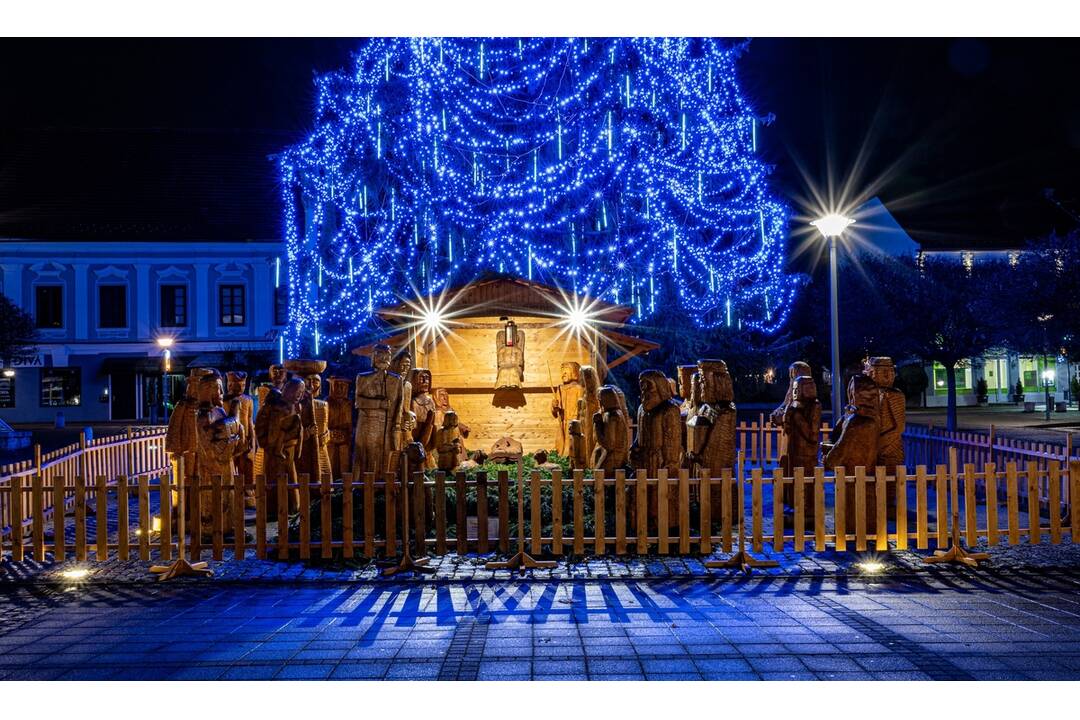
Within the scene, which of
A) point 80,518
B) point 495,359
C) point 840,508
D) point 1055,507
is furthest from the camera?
point 495,359

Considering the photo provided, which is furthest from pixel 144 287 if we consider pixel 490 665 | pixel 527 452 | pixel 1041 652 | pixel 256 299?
pixel 1041 652

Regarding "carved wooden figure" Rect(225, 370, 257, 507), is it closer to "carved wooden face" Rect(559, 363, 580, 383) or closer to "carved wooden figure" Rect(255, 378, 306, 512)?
"carved wooden figure" Rect(255, 378, 306, 512)

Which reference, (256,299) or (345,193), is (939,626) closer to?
(345,193)

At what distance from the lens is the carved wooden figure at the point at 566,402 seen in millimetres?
13969

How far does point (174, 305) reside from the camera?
1277 inches

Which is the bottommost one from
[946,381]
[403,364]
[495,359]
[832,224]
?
[946,381]

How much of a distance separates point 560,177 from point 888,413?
12.9 metres

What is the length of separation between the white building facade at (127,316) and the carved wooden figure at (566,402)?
20.5 m

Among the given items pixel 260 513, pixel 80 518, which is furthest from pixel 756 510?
→ pixel 80 518

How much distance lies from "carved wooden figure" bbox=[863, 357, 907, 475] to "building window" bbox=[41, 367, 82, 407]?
111ft

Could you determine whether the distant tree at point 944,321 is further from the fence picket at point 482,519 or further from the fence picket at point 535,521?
the fence picket at point 482,519

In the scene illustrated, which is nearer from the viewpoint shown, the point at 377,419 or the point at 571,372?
the point at 377,419

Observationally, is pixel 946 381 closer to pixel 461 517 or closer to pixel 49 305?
pixel 461 517

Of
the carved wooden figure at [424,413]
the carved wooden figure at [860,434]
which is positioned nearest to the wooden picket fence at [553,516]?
the carved wooden figure at [860,434]
